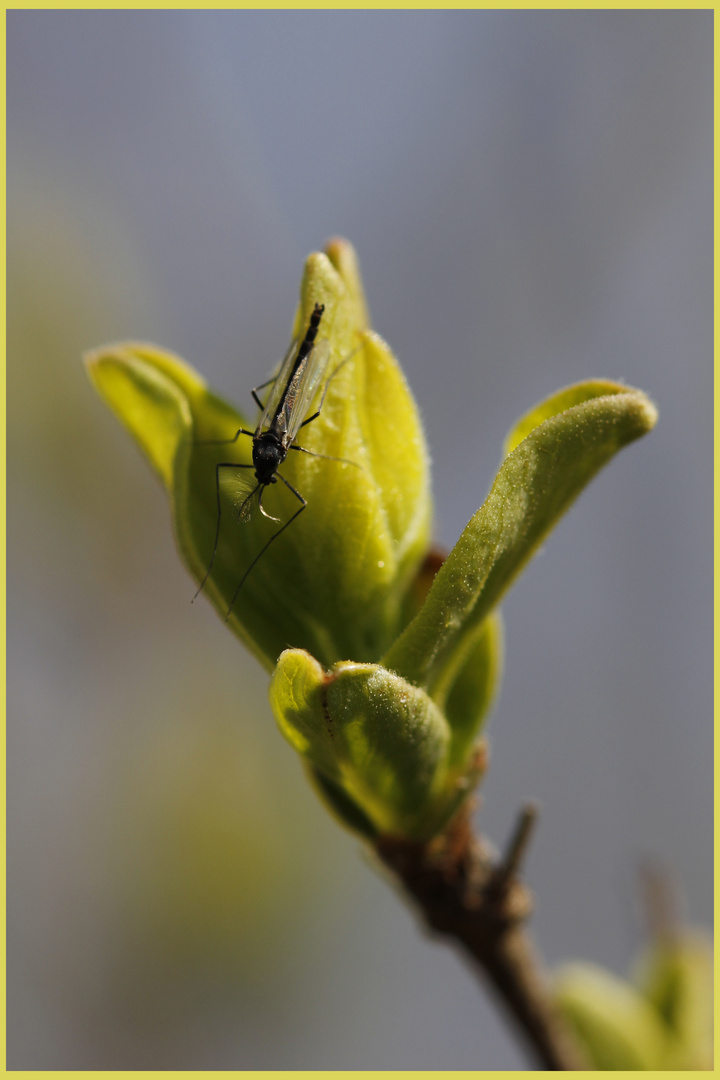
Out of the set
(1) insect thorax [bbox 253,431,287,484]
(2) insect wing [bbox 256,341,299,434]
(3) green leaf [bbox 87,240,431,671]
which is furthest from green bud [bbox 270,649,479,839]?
(2) insect wing [bbox 256,341,299,434]

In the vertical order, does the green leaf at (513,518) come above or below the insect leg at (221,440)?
below

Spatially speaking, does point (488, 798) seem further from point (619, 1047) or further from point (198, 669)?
point (619, 1047)

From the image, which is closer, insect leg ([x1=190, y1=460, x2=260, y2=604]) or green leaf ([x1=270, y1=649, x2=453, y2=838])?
green leaf ([x1=270, y1=649, x2=453, y2=838])

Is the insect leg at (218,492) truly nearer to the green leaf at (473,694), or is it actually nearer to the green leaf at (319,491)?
the green leaf at (319,491)

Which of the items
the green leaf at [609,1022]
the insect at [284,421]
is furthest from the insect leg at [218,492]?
the green leaf at [609,1022]

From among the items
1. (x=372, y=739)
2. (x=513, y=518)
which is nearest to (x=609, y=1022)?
(x=372, y=739)

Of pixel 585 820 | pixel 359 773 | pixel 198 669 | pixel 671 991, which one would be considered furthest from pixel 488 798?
pixel 359 773

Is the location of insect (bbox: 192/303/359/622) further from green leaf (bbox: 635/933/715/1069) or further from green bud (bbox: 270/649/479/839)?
green leaf (bbox: 635/933/715/1069)
